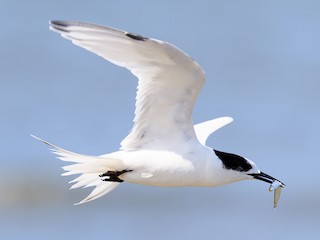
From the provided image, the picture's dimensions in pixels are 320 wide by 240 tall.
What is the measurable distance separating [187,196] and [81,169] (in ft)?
17.3

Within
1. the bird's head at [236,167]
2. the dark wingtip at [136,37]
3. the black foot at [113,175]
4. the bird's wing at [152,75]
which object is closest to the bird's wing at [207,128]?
the bird's head at [236,167]

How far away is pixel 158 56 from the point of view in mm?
7234

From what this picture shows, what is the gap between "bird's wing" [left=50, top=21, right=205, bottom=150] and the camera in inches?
275

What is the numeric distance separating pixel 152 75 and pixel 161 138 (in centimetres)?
45

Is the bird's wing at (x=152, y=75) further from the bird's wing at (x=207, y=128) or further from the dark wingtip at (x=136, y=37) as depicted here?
the bird's wing at (x=207, y=128)

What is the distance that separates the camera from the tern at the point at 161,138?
23.8ft

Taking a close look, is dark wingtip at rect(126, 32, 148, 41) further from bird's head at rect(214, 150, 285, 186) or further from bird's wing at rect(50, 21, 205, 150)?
bird's head at rect(214, 150, 285, 186)

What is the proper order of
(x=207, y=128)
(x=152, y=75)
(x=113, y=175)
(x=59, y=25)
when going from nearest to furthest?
(x=59, y=25) < (x=152, y=75) < (x=113, y=175) < (x=207, y=128)

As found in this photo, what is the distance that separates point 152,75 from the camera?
7.39 metres

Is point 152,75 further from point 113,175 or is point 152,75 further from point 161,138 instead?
point 113,175

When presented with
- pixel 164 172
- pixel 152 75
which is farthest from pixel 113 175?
pixel 152 75

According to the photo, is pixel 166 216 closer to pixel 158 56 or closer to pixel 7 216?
pixel 7 216

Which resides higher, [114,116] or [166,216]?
[114,116]

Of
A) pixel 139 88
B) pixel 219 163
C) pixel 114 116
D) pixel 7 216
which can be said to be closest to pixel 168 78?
pixel 139 88
